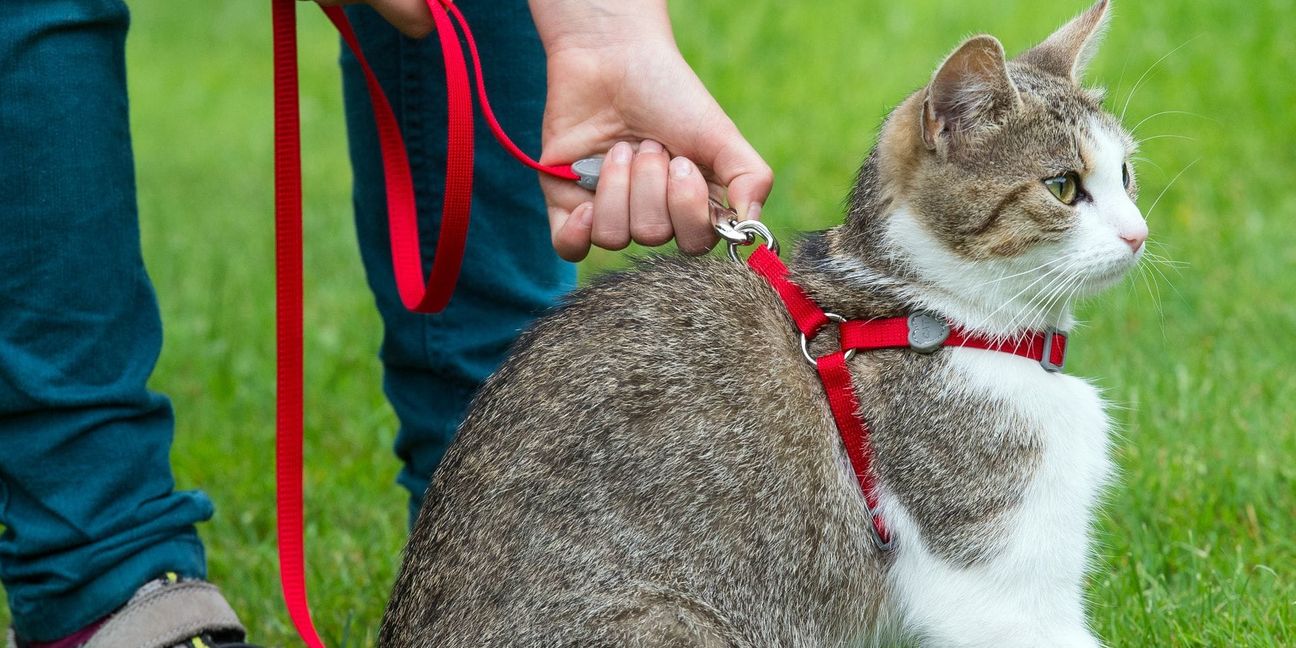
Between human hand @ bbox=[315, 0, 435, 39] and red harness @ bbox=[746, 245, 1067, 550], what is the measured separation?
0.73m

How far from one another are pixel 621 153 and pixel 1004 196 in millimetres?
665

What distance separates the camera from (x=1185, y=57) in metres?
6.47

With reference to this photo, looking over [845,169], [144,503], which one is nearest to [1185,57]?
[845,169]

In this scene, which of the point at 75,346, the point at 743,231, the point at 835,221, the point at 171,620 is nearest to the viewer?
the point at 743,231

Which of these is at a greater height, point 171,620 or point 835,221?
point 171,620

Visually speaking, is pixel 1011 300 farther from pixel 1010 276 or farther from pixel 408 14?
pixel 408 14

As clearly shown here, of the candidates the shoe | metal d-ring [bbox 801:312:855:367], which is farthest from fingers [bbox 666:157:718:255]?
the shoe

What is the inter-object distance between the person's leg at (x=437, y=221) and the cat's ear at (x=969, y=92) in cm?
107

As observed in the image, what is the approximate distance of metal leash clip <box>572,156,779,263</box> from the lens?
2.34m

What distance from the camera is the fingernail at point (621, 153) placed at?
2383 millimetres

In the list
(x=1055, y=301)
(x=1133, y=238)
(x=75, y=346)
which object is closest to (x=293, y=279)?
(x=75, y=346)

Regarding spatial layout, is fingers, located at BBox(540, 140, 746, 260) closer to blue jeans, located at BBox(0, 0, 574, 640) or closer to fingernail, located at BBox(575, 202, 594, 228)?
fingernail, located at BBox(575, 202, 594, 228)

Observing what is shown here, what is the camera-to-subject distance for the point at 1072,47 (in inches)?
102

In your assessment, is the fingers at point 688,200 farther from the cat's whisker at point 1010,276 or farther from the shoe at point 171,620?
the shoe at point 171,620
